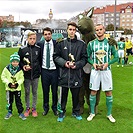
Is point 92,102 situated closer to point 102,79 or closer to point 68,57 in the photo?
point 102,79

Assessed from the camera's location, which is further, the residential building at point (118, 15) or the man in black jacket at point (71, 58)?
the residential building at point (118, 15)

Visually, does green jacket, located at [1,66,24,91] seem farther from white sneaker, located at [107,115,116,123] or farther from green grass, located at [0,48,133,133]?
white sneaker, located at [107,115,116,123]

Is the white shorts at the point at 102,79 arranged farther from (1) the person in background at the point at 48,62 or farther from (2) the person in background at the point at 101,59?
(1) the person in background at the point at 48,62

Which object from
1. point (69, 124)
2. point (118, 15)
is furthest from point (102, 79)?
point (118, 15)

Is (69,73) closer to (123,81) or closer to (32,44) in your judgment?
(32,44)

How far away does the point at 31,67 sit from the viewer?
415 cm

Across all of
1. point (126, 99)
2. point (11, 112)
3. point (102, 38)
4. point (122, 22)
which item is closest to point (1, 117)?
point (11, 112)

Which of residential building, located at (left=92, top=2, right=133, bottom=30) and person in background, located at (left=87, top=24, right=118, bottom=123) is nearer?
person in background, located at (left=87, top=24, right=118, bottom=123)

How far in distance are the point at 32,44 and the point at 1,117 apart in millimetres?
1443

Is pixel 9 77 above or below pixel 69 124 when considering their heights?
above

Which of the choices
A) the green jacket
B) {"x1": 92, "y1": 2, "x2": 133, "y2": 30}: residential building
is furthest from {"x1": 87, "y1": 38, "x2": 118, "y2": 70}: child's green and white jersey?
{"x1": 92, "y1": 2, "x2": 133, "y2": 30}: residential building

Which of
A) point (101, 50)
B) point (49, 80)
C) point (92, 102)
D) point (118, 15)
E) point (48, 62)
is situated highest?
point (118, 15)

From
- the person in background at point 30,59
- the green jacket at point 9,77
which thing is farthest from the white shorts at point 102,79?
the green jacket at point 9,77

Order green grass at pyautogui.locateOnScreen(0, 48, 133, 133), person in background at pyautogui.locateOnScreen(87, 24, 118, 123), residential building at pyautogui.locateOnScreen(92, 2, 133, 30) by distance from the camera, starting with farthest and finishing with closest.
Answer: residential building at pyautogui.locateOnScreen(92, 2, 133, 30) < person in background at pyautogui.locateOnScreen(87, 24, 118, 123) < green grass at pyautogui.locateOnScreen(0, 48, 133, 133)
